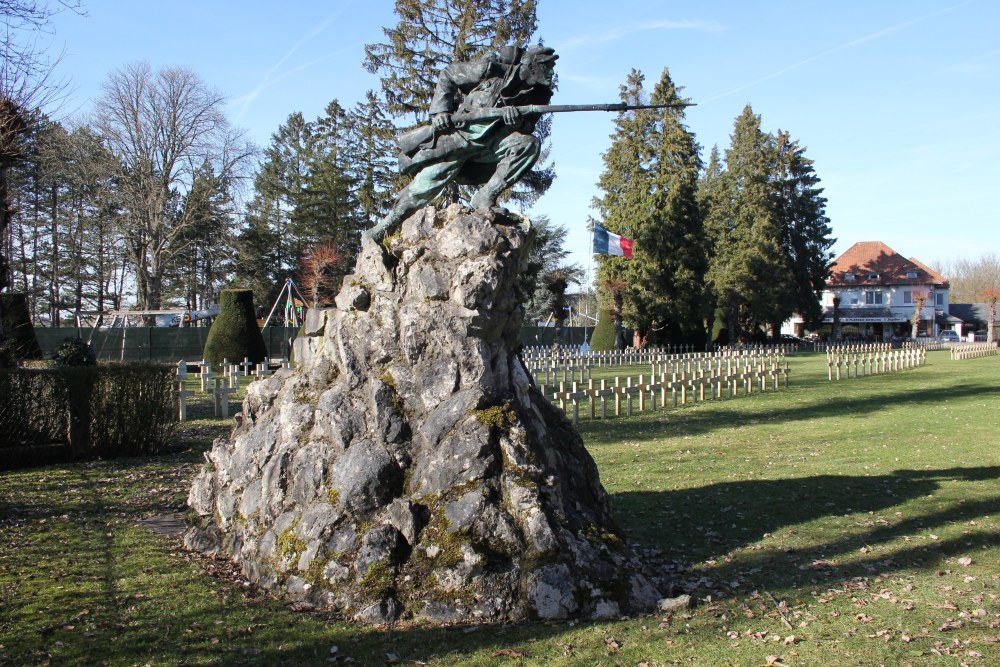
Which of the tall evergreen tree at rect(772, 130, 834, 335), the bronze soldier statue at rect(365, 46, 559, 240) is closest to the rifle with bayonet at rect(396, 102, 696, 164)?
the bronze soldier statue at rect(365, 46, 559, 240)

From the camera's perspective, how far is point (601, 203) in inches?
1874

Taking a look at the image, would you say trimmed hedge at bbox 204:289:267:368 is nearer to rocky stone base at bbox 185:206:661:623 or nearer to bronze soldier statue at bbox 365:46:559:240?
rocky stone base at bbox 185:206:661:623

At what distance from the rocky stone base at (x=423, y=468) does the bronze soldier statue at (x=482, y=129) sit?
3.17 feet

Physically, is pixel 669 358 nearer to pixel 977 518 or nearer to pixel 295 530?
pixel 977 518

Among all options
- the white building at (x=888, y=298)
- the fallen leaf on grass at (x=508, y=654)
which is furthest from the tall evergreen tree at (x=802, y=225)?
the fallen leaf on grass at (x=508, y=654)

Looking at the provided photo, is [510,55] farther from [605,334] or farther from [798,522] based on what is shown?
[605,334]

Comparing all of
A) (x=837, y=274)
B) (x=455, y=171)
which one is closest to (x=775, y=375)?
(x=455, y=171)

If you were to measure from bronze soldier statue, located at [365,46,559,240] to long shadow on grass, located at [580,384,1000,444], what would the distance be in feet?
26.8

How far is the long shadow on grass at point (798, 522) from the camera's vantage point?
6.76m

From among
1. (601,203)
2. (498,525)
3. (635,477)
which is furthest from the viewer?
(601,203)

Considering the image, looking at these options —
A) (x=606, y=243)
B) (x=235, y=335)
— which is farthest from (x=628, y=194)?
(x=235, y=335)

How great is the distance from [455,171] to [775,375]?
844 inches

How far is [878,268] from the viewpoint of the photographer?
78062mm

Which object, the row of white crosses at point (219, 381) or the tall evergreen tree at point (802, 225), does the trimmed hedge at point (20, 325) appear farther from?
the tall evergreen tree at point (802, 225)
